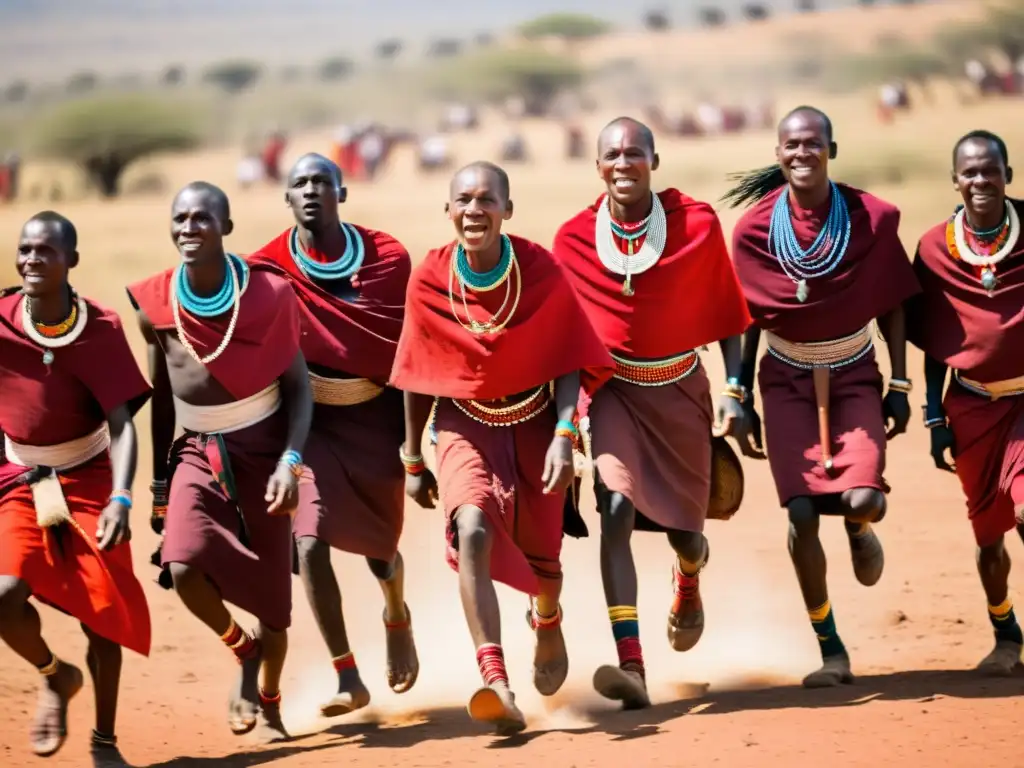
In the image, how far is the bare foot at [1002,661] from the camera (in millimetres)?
8234

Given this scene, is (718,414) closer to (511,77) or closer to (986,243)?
(986,243)

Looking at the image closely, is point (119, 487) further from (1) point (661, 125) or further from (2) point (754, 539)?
(1) point (661, 125)

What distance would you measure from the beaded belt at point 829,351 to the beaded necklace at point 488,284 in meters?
1.50

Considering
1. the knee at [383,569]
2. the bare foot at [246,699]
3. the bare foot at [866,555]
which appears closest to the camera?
the bare foot at [246,699]

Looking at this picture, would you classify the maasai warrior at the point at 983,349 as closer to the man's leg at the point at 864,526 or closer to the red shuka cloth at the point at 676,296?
the man's leg at the point at 864,526

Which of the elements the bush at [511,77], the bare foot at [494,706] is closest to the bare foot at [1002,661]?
the bare foot at [494,706]

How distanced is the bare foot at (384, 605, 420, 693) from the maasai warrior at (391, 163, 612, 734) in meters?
1.05

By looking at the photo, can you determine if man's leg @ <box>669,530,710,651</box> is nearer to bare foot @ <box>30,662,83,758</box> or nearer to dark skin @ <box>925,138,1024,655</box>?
dark skin @ <box>925,138,1024,655</box>

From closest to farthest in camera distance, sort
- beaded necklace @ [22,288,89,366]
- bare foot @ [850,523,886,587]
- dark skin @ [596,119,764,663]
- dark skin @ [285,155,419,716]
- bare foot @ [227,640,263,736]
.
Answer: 1. beaded necklace @ [22,288,89,366]
2. bare foot @ [227,640,263,736]
3. dark skin @ [596,119,764,663]
4. dark skin @ [285,155,419,716]
5. bare foot @ [850,523,886,587]

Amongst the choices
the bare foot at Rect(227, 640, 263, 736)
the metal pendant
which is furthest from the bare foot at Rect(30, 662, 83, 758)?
the metal pendant

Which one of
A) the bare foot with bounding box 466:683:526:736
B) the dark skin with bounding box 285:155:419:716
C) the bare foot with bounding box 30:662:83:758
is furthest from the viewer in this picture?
the dark skin with bounding box 285:155:419:716

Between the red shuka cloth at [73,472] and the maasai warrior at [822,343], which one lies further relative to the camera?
the maasai warrior at [822,343]

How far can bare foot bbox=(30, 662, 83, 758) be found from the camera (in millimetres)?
7359

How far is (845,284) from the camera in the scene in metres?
8.27
